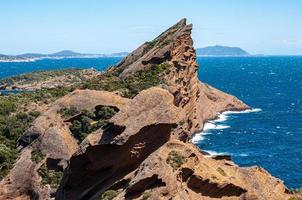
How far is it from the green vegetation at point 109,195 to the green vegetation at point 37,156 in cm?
2579

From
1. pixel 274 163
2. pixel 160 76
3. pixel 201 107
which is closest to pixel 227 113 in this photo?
pixel 201 107

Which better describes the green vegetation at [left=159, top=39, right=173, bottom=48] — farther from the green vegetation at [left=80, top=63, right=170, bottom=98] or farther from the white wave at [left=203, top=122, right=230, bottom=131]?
the white wave at [left=203, top=122, right=230, bottom=131]

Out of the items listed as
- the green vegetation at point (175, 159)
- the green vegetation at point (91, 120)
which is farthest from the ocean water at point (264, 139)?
the green vegetation at point (175, 159)

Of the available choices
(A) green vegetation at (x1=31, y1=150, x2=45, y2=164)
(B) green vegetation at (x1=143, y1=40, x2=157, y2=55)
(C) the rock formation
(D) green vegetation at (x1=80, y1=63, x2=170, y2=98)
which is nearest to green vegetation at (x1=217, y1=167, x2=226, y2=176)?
(C) the rock formation

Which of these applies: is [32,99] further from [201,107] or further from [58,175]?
[201,107]

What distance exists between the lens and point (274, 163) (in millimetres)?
95125

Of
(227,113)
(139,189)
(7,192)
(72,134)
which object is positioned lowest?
(227,113)

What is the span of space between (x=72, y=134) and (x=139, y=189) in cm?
3209

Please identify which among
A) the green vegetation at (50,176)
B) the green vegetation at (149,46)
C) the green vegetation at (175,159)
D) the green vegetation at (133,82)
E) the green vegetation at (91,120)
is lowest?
the green vegetation at (50,176)

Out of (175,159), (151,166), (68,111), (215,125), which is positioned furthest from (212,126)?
(151,166)

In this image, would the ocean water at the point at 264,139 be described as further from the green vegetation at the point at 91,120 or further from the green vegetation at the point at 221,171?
the green vegetation at the point at 221,171

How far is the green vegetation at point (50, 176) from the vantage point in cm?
5840

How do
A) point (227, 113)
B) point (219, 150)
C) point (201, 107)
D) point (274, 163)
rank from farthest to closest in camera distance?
point (227, 113) < point (201, 107) < point (219, 150) < point (274, 163)

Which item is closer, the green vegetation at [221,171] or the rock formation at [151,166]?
the rock formation at [151,166]
